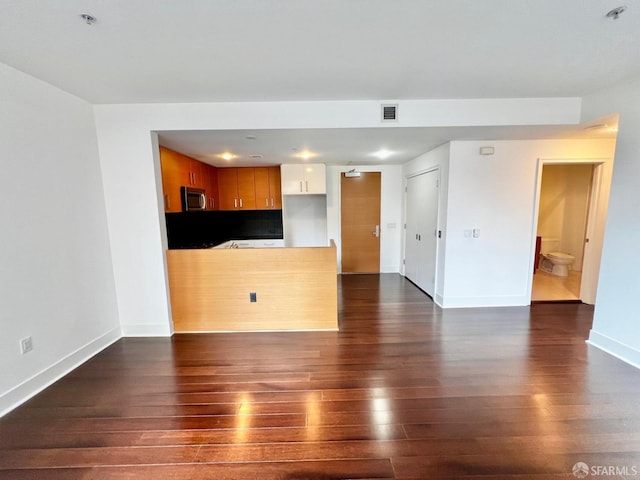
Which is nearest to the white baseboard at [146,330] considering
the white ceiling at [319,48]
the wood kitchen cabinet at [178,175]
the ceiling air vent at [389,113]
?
the wood kitchen cabinet at [178,175]

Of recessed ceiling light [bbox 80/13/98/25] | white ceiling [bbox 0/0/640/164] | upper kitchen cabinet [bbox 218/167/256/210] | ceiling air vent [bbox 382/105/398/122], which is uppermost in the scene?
white ceiling [bbox 0/0/640/164]

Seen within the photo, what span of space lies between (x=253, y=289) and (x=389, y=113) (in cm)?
243

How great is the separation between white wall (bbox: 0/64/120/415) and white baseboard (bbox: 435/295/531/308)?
13.7 ft

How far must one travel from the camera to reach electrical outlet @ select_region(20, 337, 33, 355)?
207 centimetres

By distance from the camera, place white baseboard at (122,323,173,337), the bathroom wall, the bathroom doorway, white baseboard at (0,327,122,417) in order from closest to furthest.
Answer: white baseboard at (0,327,122,417) < white baseboard at (122,323,173,337) < the bathroom doorway < the bathroom wall

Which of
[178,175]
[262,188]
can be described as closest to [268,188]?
[262,188]

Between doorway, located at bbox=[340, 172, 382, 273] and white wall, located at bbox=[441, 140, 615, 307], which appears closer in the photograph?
white wall, located at bbox=[441, 140, 615, 307]

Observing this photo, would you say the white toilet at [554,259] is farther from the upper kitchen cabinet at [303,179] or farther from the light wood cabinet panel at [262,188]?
the light wood cabinet panel at [262,188]

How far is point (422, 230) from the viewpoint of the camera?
4.62m

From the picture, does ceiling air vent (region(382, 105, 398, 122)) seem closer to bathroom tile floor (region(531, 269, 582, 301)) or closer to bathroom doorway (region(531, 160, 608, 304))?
bathroom doorway (region(531, 160, 608, 304))

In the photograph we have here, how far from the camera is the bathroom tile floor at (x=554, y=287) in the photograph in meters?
4.16

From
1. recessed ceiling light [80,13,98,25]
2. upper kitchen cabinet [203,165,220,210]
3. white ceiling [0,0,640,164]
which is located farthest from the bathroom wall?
recessed ceiling light [80,13,98,25]

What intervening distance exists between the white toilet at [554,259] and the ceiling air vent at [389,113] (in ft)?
15.9

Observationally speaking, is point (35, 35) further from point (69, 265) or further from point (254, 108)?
point (69, 265)
